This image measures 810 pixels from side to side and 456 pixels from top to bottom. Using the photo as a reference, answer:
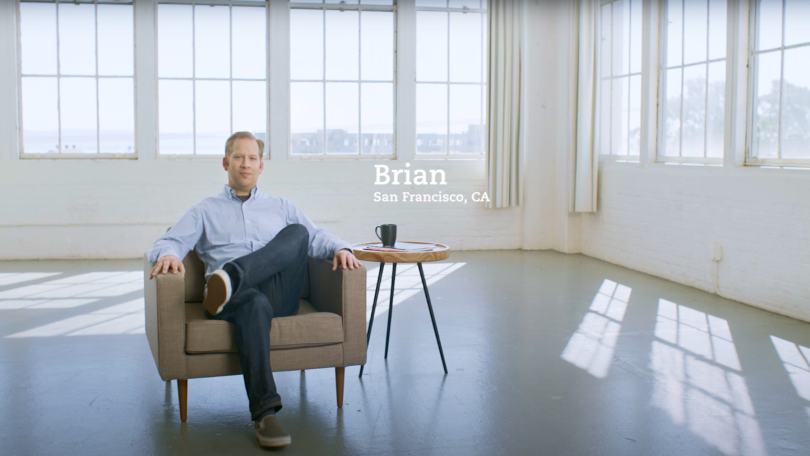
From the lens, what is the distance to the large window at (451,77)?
27.9 feet

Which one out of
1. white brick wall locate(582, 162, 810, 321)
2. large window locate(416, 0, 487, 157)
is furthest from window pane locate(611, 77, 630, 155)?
large window locate(416, 0, 487, 157)

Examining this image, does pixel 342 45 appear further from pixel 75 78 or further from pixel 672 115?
pixel 672 115

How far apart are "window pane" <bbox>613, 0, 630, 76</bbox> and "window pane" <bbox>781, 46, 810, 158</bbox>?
2.27 meters

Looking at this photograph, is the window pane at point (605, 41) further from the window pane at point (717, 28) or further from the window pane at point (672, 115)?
the window pane at point (717, 28)

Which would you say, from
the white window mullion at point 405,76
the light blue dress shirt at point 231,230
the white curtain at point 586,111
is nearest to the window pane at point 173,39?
the white window mullion at point 405,76

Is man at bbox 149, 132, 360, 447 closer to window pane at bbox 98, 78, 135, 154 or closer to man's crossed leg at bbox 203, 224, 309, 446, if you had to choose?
man's crossed leg at bbox 203, 224, 309, 446

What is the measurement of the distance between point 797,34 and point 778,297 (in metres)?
1.79

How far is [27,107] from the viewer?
308 inches

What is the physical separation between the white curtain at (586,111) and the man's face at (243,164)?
16.5 feet

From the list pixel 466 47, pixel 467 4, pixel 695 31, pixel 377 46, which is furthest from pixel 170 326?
pixel 467 4

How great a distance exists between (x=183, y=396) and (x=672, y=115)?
5.16 meters

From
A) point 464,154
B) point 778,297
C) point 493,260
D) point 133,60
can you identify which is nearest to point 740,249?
point 778,297

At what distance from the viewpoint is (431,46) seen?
27.9 ft

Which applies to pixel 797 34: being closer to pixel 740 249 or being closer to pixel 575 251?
pixel 740 249
